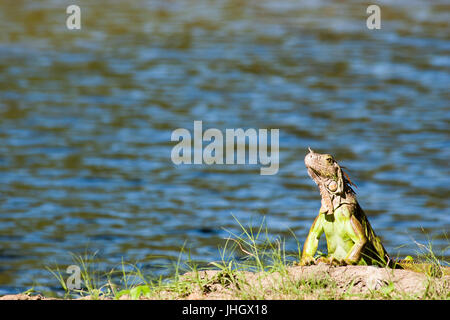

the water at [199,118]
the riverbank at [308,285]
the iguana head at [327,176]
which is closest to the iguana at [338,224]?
the iguana head at [327,176]

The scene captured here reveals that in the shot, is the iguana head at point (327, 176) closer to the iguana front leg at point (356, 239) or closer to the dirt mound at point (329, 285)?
the iguana front leg at point (356, 239)

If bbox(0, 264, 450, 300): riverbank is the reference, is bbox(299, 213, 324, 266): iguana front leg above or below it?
above

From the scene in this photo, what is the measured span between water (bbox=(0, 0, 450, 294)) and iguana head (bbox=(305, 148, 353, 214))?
1.95 meters

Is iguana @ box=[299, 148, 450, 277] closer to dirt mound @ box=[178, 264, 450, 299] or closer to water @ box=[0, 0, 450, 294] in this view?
dirt mound @ box=[178, 264, 450, 299]

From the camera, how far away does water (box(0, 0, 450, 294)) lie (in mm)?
10133

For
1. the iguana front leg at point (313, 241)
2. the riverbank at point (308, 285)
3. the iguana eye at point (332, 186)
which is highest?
the iguana eye at point (332, 186)

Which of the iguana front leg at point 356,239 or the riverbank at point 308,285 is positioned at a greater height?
the iguana front leg at point 356,239

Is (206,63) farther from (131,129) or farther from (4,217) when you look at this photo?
(4,217)

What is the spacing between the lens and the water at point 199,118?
10.1 metres

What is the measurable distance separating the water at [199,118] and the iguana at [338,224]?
71.5 inches

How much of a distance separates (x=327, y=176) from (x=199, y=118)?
916 centimetres

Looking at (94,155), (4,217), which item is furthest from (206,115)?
(4,217)

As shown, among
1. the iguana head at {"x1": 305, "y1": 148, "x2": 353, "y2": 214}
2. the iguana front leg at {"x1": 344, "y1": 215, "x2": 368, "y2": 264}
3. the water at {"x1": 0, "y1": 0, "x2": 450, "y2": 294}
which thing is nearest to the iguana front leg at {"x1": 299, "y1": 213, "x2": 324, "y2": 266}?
the iguana head at {"x1": 305, "y1": 148, "x2": 353, "y2": 214}
